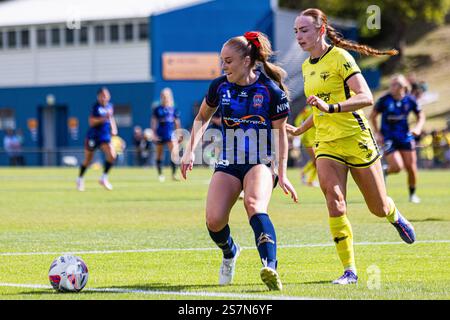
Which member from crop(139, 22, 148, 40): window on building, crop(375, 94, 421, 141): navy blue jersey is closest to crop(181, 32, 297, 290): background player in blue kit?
crop(375, 94, 421, 141): navy blue jersey

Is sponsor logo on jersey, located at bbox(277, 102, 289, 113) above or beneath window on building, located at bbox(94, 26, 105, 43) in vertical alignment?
beneath

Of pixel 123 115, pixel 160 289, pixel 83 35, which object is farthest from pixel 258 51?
pixel 83 35

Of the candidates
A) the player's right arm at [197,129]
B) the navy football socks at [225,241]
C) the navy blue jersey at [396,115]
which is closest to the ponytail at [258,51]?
the player's right arm at [197,129]

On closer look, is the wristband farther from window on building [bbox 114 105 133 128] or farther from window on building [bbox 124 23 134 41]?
window on building [bbox 124 23 134 41]

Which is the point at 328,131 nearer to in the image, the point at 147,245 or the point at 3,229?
the point at 147,245

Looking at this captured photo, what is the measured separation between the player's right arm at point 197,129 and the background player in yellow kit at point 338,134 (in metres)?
0.92

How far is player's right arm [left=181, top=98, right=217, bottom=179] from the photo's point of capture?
9727mm

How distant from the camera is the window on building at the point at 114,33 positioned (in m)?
60.5

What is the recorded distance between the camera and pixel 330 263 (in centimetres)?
1091

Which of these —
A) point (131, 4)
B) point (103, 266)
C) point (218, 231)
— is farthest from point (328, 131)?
point (131, 4)

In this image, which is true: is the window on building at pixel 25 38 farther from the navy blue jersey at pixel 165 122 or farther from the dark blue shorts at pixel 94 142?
the dark blue shorts at pixel 94 142

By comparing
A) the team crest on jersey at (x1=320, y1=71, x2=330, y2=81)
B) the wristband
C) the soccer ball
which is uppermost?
the team crest on jersey at (x1=320, y1=71, x2=330, y2=81)

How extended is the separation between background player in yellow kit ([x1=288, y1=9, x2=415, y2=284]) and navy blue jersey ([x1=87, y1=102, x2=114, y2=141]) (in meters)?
15.4

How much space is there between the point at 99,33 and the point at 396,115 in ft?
142
